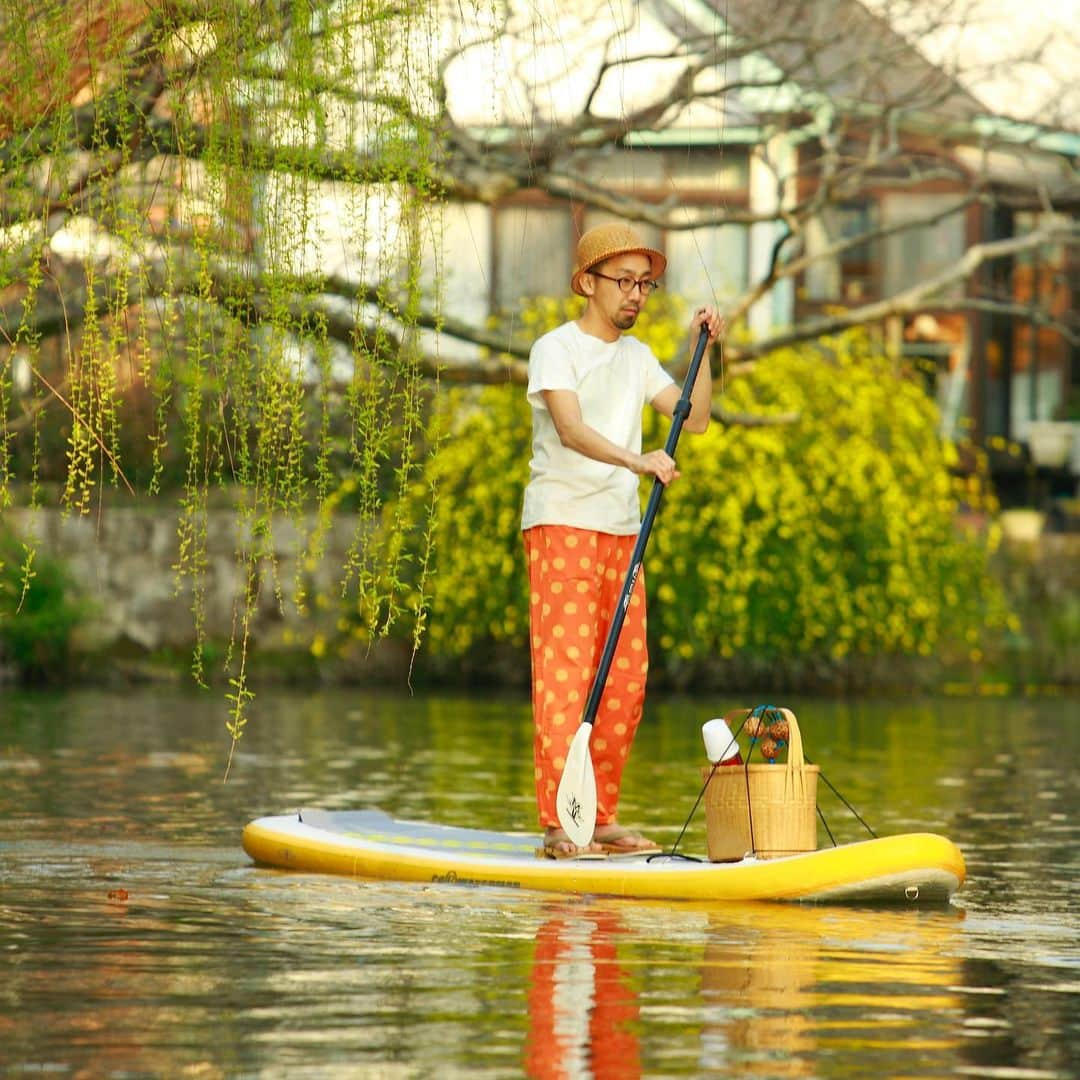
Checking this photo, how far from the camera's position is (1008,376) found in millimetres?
31625

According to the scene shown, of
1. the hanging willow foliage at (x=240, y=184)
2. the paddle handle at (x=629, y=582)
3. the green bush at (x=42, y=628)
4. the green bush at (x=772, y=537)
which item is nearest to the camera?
the hanging willow foliage at (x=240, y=184)

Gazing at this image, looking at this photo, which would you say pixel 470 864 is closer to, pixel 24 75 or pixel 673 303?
pixel 24 75

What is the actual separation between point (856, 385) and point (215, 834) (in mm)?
15157

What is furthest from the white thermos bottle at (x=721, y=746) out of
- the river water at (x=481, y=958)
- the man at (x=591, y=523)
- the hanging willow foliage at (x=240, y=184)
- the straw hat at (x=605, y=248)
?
the hanging willow foliage at (x=240, y=184)

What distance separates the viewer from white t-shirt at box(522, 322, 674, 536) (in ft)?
26.8

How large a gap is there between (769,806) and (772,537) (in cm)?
1590

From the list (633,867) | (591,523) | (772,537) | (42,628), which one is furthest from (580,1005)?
(42,628)

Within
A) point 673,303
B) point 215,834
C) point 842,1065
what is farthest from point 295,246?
Result: point 673,303

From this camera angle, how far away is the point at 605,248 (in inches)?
324

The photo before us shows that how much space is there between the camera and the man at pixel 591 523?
8.15 metres

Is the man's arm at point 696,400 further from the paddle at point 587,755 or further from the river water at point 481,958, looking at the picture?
the river water at point 481,958

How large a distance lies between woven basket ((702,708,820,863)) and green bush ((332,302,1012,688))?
15008 millimetres

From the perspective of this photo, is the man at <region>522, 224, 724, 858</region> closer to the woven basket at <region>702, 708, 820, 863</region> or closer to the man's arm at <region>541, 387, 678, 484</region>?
the man's arm at <region>541, 387, 678, 484</region>

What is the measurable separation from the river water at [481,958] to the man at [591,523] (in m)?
0.70
